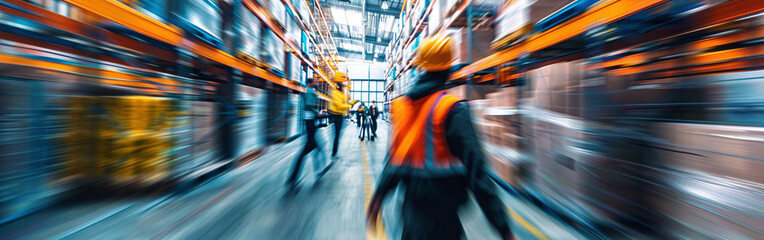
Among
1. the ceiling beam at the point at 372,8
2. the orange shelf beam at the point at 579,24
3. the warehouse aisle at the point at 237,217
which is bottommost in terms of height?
the warehouse aisle at the point at 237,217

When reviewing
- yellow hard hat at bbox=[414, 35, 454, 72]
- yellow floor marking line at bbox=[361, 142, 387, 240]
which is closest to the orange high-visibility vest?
yellow hard hat at bbox=[414, 35, 454, 72]

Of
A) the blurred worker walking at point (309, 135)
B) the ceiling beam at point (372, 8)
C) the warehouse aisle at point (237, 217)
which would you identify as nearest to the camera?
the warehouse aisle at point (237, 217)

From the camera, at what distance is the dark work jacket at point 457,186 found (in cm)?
98

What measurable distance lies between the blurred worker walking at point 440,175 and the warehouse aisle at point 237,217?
1.76 feet

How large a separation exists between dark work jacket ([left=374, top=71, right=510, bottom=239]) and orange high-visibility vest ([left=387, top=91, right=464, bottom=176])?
0.08 ft

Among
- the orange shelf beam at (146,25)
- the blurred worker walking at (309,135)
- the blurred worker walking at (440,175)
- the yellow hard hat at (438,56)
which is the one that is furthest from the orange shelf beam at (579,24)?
the orange shelf beam at (146,25)

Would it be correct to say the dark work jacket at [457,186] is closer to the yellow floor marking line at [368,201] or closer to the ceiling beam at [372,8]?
the yellow floor marking line at [368,201]

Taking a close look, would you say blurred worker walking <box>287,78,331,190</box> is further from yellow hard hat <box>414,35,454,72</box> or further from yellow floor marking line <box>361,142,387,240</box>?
yellow hard hat <box>414,35,454,72</box>

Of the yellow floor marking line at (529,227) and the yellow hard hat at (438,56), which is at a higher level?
the yellow hard hat at (438,56)

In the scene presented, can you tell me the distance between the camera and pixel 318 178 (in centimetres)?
340

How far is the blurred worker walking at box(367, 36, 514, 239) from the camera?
3.21 ft

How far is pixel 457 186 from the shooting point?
102cm

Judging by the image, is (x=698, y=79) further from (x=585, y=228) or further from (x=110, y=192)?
(x=110, y=192)

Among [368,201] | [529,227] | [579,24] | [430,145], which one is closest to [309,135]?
[368,201]
